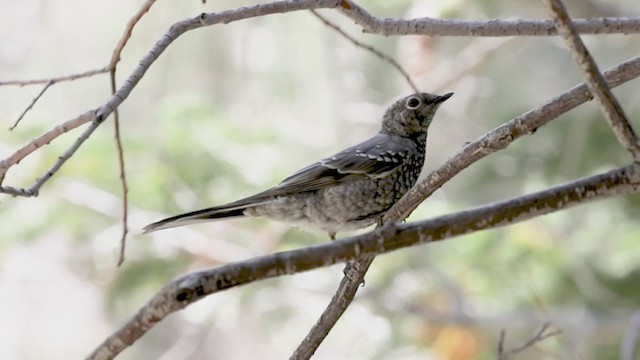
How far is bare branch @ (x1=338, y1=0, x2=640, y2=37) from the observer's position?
2.46 meters

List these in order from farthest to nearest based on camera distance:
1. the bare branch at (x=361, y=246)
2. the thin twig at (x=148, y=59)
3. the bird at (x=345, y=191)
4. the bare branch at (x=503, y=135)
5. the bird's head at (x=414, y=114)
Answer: the bird's head at (x=414, y=114), the bird at (x=345, y=191), the bare branch at (x=503, y=135), the thin twig at (x=148, y=59), the bare branch at (x=361, y=246)

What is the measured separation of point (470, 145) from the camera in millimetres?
2346

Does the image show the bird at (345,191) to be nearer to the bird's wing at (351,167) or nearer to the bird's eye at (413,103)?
the bird's wing at (351,167)

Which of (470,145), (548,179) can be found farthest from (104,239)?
(470,145)

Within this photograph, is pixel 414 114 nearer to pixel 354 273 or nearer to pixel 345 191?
pixel 345 191

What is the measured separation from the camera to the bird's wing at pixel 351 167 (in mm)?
3316

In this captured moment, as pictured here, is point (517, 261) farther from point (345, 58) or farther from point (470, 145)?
point (345, 58)

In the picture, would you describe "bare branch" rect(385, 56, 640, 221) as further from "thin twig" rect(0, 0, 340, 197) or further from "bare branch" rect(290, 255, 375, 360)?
"thin twig" rect(0, 0, 340, 197)

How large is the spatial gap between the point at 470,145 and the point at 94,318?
24.8 feet

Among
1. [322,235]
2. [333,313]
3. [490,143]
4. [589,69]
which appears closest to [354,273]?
[333,313]

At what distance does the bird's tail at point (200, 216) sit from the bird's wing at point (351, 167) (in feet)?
0.80

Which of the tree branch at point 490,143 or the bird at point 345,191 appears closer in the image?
the tree branch at point 490,143

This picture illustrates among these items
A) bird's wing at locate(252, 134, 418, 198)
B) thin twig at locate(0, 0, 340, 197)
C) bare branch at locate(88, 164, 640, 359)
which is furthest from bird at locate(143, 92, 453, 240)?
bare branch at locate(88, 164, 640, 359)

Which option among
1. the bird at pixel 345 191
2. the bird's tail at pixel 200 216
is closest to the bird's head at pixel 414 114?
the bird at pixel 345 191
